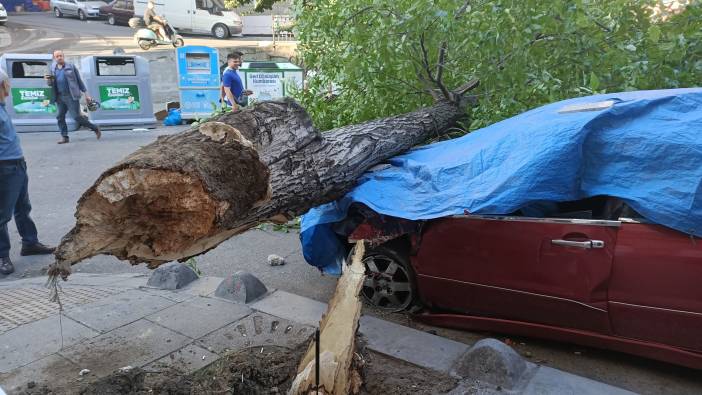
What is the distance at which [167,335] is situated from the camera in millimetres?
4008

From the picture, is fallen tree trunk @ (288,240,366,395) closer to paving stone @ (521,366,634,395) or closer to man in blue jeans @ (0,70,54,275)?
paving stone @ (521,366,634,395)

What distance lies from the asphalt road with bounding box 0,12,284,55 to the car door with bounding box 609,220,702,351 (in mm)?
21593

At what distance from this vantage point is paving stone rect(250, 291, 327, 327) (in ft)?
14.1

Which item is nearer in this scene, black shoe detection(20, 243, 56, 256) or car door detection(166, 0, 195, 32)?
black shoe detection(20, 243, 56, 256)

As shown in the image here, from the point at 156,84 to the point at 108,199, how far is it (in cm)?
1780

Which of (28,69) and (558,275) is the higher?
(28,69)

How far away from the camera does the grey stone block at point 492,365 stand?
3.29 m

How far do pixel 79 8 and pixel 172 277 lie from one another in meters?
35.9

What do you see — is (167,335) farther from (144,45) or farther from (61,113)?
(144,45)

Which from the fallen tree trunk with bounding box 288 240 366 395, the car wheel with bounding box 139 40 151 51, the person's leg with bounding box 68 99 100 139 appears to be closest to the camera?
the fallen tree trunk with bounding box 288 240 366 395

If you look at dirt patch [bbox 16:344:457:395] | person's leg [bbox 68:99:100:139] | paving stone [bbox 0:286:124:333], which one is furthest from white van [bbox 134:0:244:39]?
dirt patch [bbox 16:344:457:395]

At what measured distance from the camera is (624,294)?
3.27m

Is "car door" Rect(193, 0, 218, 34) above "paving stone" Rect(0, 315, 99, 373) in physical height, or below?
above

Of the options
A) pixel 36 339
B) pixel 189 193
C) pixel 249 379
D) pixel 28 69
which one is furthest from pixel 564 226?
pixel 28 69
